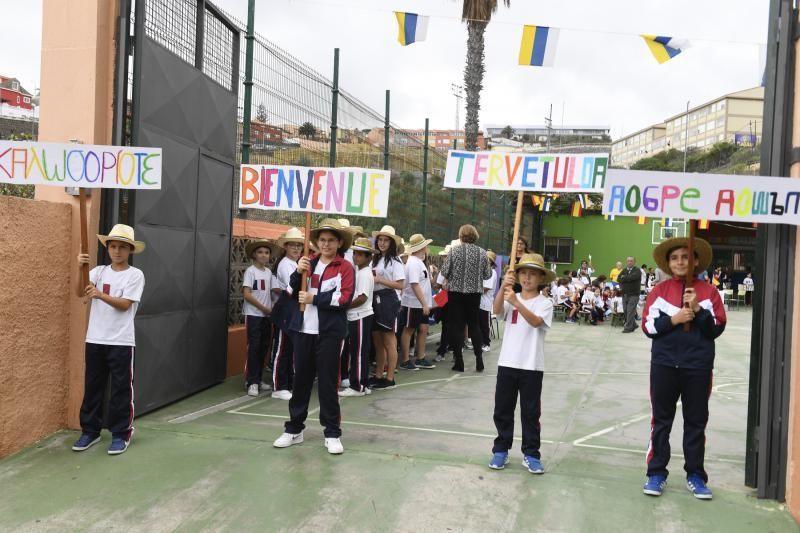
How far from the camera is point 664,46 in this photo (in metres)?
7.49

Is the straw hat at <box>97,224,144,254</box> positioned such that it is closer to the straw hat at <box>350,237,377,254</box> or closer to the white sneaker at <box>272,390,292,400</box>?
the straw hat at <box>350,237,377,254</box>

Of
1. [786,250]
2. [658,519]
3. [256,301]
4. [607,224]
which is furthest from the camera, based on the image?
[607,224]

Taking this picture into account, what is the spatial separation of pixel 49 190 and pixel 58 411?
5.84 ft

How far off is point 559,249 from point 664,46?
2890 cm

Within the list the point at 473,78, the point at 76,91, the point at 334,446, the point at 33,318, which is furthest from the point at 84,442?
the point at 473,78

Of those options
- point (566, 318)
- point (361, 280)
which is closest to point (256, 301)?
point (361, 280)

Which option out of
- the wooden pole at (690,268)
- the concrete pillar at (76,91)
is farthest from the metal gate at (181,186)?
the wooden pole at (690,268)

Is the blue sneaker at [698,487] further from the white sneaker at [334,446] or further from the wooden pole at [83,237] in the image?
the wooden pole at [83,237]

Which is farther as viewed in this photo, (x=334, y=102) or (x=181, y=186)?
(x=334, y=102)

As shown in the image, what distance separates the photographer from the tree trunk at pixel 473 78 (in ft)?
60.5

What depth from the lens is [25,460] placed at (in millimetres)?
4832

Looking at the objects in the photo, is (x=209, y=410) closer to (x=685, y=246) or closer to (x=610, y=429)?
(x=610, y=429)

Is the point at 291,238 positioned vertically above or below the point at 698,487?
above

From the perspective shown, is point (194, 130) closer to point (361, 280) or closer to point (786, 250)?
point (361, 280)
